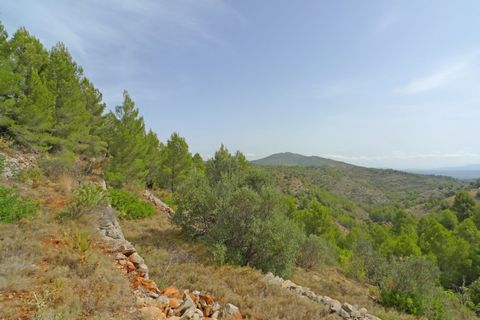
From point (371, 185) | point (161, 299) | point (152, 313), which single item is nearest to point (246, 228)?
point (161, 299)

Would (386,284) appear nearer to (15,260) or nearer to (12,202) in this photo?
(15,260)

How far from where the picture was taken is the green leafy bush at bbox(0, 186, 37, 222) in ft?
18.9

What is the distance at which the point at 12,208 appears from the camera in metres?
5.91

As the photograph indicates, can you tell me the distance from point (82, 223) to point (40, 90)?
328 inches

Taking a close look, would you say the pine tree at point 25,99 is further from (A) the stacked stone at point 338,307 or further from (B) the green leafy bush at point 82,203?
(A) the stacked stone at point 338,307

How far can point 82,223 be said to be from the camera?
264 inches

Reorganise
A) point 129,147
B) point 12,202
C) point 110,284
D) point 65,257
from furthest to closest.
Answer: point 129,147
point 12,202
point 65,257
point 110,284

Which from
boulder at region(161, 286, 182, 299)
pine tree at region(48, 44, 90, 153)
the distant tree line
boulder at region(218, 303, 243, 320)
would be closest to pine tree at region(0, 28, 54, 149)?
the distant tree line

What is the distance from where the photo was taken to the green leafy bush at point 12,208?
5.77 meters

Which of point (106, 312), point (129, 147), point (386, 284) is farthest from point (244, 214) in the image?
point (129, 147)

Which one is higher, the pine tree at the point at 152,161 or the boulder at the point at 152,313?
the pine tree at the point at 152,161

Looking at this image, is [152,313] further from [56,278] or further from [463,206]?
[463,206]

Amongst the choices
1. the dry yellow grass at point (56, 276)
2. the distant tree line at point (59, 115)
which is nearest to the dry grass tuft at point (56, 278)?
the dry yellow grass at point (56, 276)

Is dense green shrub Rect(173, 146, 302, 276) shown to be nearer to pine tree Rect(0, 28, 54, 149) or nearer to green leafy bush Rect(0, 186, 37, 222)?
green leafy bush Rect(0, 186, 37, 222)
